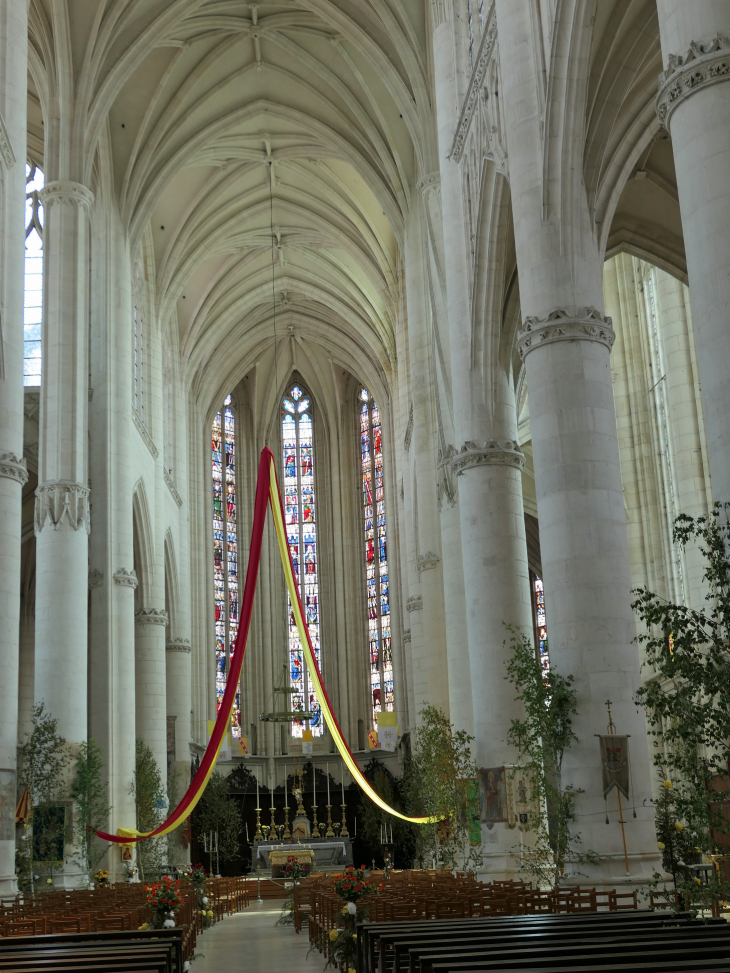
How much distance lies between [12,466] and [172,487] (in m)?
19.6

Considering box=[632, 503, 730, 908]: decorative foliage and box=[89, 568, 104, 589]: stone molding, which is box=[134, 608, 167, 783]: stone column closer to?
box=[89, 568, 104, 589]: stone molding

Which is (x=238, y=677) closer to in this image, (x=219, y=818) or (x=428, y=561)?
(x=428, y=561)

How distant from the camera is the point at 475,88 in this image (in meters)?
17.9

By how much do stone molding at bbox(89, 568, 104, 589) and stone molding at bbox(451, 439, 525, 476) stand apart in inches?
464

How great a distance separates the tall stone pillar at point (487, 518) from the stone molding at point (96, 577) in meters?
11.5

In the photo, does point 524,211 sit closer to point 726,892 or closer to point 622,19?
point 622,19

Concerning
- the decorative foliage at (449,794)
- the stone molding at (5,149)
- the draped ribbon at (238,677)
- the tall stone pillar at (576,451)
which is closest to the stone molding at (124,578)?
the draped ribbon at (238,677)

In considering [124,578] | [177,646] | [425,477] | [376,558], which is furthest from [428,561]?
[376,558]

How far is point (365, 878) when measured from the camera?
13.2m

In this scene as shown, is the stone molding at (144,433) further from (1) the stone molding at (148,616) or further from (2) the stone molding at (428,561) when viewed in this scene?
(2) the stone molding at (428,561)

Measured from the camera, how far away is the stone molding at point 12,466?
56.9 ft

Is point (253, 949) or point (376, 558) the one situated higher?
point (376, 558)

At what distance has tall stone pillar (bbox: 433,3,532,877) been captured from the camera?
17.0 m

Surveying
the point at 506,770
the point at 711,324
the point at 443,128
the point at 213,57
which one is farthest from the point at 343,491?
the point at 711,324
